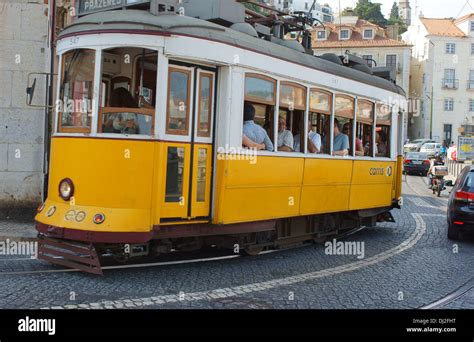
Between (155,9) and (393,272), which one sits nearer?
(155,9)

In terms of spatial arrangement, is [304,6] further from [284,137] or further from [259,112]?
[259,112]

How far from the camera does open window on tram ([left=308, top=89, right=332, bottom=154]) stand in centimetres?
942

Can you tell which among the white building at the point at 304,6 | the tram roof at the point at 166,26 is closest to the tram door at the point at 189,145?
the tram roof at the point at 166,26

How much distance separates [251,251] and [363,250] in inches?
101

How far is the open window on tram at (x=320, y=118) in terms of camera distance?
9.42 metres

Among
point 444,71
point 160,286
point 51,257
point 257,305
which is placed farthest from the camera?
point 444,71

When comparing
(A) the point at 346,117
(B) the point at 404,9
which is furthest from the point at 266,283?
(B) the point at 404,9

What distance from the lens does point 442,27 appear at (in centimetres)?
6412

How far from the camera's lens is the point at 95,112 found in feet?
23.5

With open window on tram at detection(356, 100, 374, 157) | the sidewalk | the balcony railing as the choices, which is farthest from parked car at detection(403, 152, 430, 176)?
the balcony railing

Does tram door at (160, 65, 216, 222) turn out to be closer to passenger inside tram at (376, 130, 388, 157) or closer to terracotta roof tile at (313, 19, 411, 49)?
passenger inside tram at (376, 130, 388, 157)

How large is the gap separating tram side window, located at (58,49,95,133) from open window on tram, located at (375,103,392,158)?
6394mm

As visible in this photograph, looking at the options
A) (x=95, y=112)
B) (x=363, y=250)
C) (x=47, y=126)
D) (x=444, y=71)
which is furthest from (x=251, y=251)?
(x=444, y=71)

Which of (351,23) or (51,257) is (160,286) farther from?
(351,23)
